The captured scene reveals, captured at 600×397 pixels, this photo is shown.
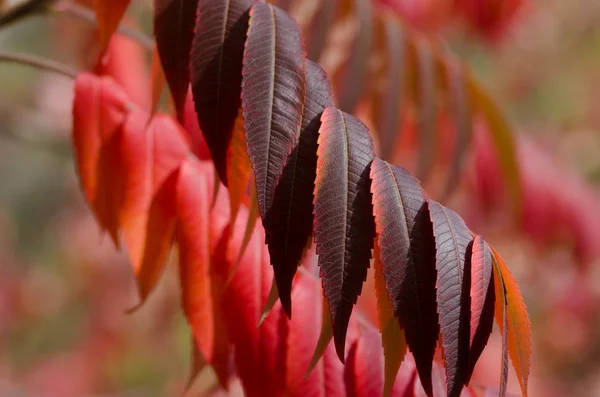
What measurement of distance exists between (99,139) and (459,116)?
24.8 inches

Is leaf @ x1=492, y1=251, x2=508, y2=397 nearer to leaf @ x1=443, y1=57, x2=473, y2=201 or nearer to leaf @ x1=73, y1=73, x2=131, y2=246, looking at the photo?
leaf @ x1=73, y1=73, x2=131, y2=246

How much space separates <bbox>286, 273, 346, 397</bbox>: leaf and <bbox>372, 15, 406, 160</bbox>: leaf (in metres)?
0.39

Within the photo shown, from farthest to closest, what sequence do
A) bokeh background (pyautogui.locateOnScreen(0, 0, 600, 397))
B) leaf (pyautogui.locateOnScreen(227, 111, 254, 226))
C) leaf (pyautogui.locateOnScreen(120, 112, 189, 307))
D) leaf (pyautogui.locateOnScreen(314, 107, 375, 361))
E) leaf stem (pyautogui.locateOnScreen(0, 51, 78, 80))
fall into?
1. bokeh background (pyautogui.locateOnScreen(0, 0, 600, 397))
2. leaf stem (pyautogui.locateOnScreen(0, 51, 78, 80))
3. leaf (pyautogui.locateOnScreen(120, 112, 189, 307))
4. leaf (pyautogui.locateOnScreen(227, 111, 254, 226))
5. leaf (pyautogui.locateOnScreen(314, 107, 375, 361))

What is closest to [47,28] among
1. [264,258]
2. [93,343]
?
[93,343]

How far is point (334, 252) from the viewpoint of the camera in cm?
57

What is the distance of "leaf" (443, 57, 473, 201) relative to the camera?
4.17 feet

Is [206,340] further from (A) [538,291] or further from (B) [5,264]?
(B) [5,264]

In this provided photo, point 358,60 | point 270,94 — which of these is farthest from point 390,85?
point 270,94

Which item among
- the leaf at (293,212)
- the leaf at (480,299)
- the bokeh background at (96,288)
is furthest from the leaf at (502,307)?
the bokeh background at (96,288)

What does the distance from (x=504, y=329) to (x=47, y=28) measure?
4.59 metres

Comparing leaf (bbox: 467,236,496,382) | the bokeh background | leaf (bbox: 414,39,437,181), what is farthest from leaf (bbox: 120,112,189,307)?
the bokeh background

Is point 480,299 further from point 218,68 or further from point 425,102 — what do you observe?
point 425,102

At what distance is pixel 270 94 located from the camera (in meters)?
0.61

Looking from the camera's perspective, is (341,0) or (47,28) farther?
(47,28)
